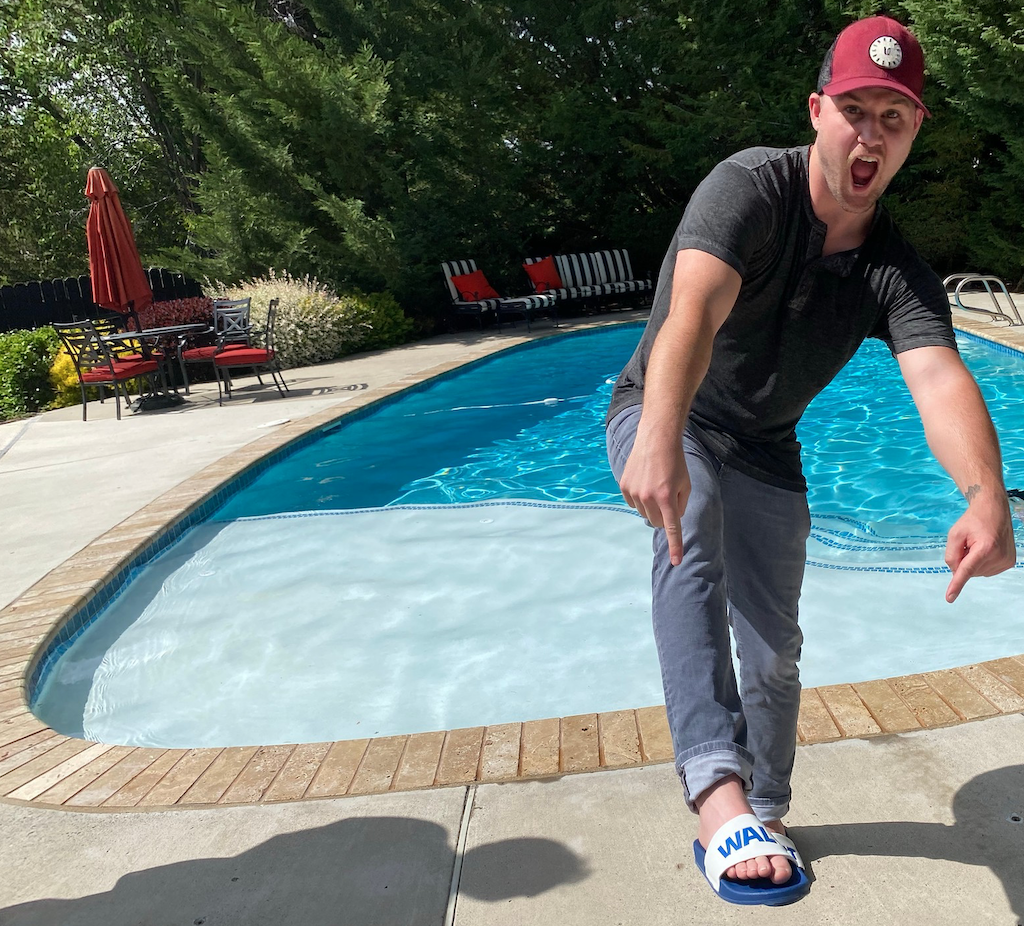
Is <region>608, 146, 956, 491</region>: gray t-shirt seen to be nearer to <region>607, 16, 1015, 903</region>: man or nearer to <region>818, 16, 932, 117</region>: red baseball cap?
<region>607, 16, 1015, 903</region>: man

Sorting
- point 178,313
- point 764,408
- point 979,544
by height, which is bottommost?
point 979,544

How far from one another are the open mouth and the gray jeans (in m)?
0.60

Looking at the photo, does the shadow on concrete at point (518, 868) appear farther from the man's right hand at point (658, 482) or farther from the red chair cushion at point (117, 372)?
the red chair cushion at point (117, 372)

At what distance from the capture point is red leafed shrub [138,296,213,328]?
1227 centimetres

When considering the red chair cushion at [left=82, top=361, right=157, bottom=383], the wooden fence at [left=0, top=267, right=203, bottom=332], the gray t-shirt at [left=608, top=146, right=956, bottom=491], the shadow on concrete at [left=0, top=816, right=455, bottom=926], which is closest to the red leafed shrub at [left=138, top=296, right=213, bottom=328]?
the red chair cushion at [left=82, top=361, right=157, bottom=383]

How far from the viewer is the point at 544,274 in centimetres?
1767

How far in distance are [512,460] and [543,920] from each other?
23.2 feet

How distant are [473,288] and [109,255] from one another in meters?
7.02

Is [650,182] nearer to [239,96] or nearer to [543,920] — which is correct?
[239,96]

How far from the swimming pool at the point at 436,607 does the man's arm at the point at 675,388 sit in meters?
2.83

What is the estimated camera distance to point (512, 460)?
359 inches

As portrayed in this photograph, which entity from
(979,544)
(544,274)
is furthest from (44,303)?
(979,544)

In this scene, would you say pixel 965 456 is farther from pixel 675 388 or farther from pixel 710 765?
pixel 710 765

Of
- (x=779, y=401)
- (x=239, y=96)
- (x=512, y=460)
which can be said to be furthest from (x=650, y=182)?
(x=779, y=401)
